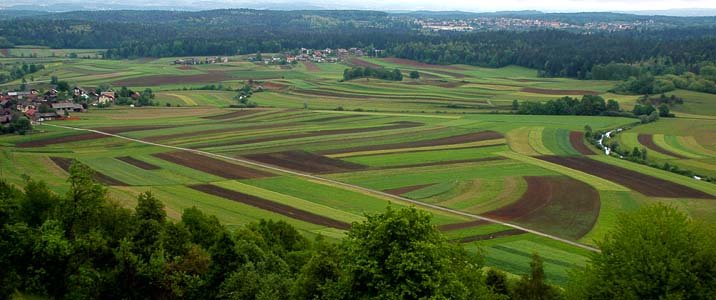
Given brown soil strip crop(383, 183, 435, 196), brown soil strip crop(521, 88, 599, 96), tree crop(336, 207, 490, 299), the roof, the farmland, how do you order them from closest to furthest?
tree crop(336, 207, 490, 299) < the farmland < brown soil strip crop(383, 183, 435, 196) < the roof < brown soil strip crop(521, 88, 599, 96)

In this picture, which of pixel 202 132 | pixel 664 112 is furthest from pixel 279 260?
pixel 664 112

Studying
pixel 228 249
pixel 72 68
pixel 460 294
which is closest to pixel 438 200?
pixel 228 249

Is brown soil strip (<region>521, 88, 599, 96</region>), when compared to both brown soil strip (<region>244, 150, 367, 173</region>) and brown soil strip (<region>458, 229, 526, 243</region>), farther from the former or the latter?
brown soil strip (<region>458, 229, 526, 243</region>)

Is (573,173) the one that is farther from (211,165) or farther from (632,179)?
(211,165)

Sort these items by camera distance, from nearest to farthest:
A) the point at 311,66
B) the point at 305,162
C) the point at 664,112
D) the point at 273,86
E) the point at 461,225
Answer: the point at 461,225, the point at 305,162, the point at 664,112, the point at 273,86, the point at 311,66

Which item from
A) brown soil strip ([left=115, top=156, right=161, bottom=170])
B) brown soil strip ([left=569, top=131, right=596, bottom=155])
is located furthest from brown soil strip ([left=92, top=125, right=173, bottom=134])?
brown soil strip ([left=569, top=131, right=596, bottom=155])

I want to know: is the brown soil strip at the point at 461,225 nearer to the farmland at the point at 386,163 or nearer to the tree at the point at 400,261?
the farmland at the point at 386,163
